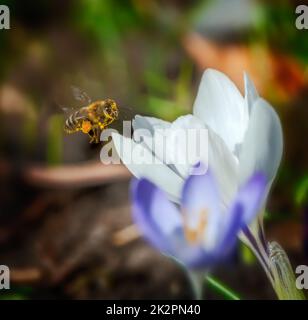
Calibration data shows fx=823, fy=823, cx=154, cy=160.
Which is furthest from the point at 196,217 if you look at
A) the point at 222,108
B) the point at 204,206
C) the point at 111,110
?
the point at 111,110

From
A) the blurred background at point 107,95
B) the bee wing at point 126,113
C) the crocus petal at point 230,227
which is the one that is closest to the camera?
the crocus petal at point 230,227

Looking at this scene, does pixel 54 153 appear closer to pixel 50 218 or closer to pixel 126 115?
Answer: pixel 50 218

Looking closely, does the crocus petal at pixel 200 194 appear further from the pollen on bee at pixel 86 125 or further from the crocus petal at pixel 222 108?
the pollen on bee at pixel 86 125

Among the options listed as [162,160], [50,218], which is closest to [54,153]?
[50,218]

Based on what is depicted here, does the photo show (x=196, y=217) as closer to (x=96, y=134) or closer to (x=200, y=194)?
(x=200, y=194)

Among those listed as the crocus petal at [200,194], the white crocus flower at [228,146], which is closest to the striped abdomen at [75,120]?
the white crocus flower at [228,146]

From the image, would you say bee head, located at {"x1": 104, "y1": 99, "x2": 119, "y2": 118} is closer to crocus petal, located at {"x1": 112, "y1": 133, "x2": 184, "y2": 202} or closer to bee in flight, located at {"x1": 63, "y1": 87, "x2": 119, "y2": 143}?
bee in flight, located at {"x1": 63, "y1": 87, "x2": 119, "y2": 143}
